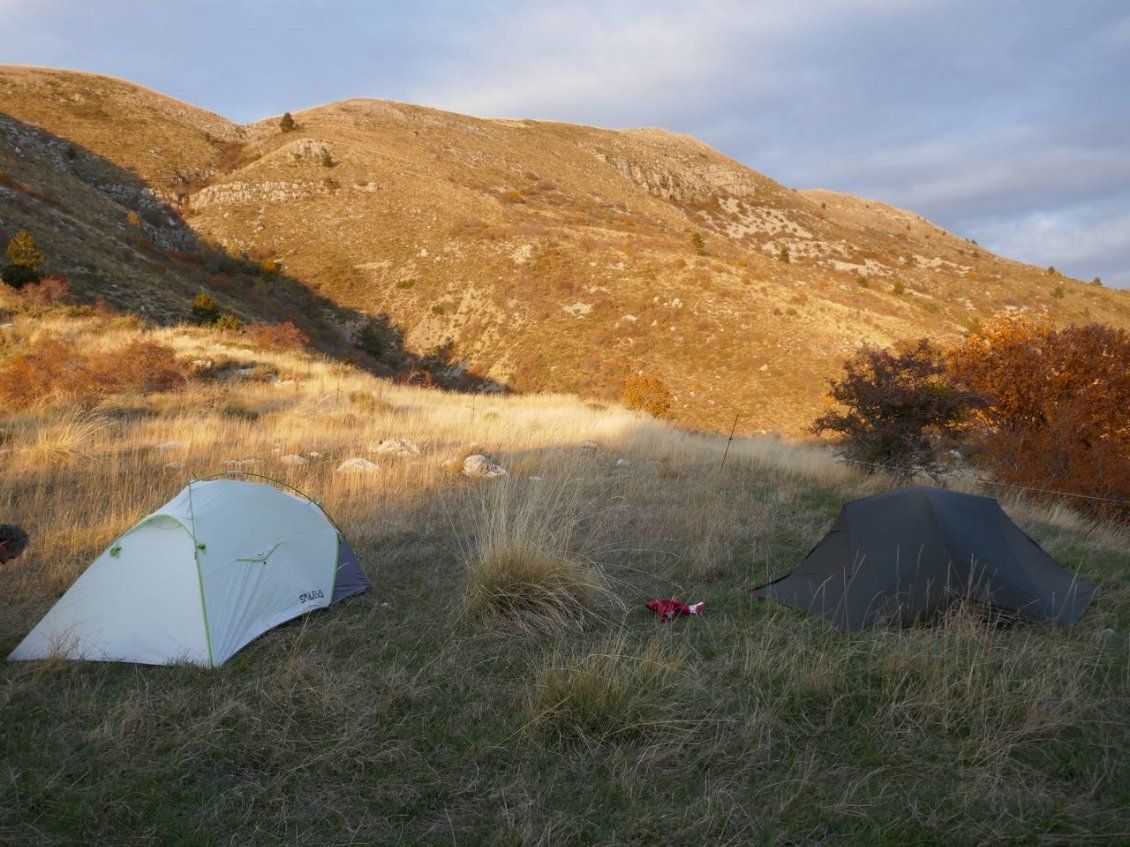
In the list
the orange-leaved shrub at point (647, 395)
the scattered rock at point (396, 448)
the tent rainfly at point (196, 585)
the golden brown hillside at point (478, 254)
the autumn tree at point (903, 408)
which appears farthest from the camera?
the golden brown hillside at point (478, 254)

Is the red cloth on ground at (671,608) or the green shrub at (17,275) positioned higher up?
the green shrub at (17,275)

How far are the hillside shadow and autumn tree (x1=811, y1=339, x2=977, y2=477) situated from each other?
18017mm

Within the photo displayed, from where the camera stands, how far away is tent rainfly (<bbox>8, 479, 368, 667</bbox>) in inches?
189

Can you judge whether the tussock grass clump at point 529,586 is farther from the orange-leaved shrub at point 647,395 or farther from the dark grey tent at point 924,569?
the orange-leaved shrub at point 647,395

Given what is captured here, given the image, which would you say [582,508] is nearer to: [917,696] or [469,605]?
[469,605]

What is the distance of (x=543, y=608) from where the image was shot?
5.41 meters

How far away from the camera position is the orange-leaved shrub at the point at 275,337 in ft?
81.4

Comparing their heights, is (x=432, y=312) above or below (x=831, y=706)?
above

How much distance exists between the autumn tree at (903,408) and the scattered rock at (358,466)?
27.1 ft

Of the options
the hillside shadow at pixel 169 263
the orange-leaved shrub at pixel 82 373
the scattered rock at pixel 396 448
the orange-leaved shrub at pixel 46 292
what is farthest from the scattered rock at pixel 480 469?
the orange-leaved shrub at pixel 46 292

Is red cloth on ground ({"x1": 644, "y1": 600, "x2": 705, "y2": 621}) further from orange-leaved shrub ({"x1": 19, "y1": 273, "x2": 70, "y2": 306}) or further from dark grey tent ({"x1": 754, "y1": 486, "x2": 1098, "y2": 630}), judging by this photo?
orange-leaved shrub ({"x1": 19, "y1": 273, "x2": 70, "y2": 306})

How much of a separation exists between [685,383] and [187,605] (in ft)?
85.0

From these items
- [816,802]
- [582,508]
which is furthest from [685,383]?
[816,802]

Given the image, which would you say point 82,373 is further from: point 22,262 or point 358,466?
point 358,466
